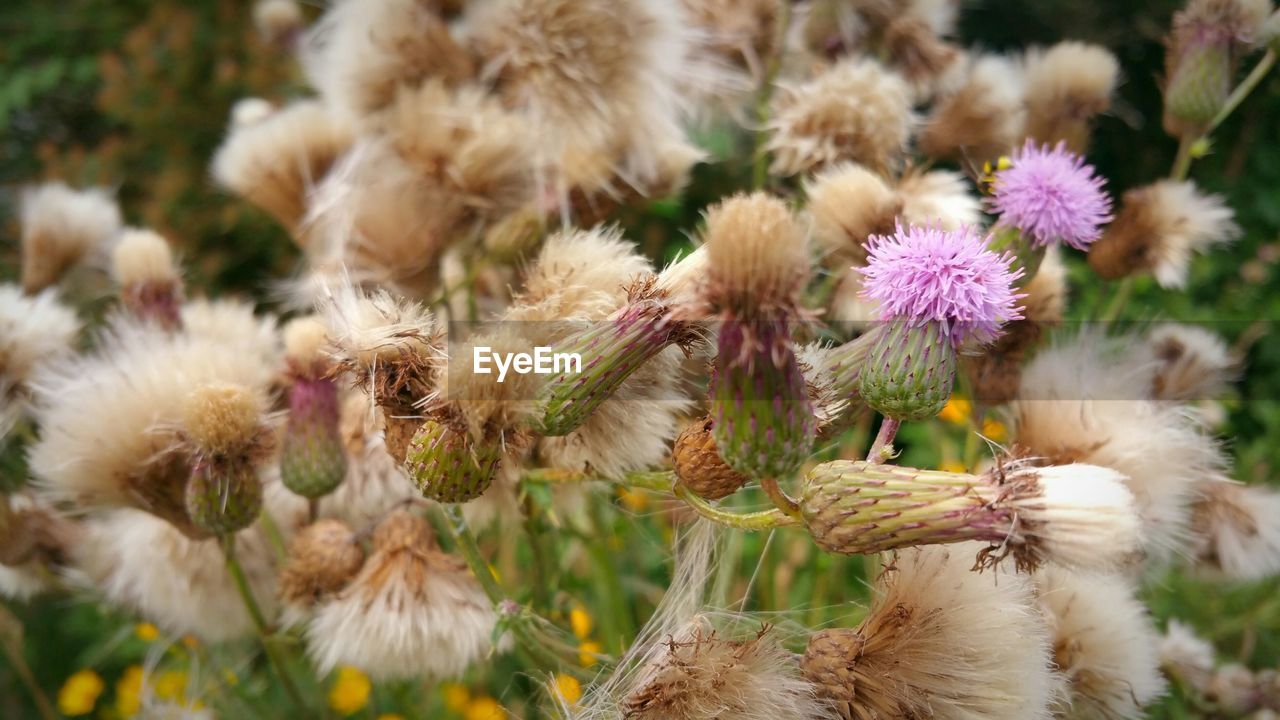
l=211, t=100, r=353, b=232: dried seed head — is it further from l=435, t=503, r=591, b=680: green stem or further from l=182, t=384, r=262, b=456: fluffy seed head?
l=435, t=503, r=591, b=680: green stem

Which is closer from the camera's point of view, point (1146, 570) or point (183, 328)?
point (1146, 570)

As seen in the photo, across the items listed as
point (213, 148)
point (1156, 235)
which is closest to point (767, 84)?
point (1156, 235)

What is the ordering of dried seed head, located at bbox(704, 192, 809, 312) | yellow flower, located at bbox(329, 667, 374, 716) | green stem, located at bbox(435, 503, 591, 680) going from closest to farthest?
dried seed head, located at bbox(704, 192, 809, 312)
green stem, located at bbox(435, 503, 591, 680)
yellow flower, located at bbox(329, 667, 374, 716)

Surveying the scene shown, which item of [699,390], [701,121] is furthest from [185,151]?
[699,390]

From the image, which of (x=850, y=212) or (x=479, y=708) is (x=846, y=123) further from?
(x=479, y=708)

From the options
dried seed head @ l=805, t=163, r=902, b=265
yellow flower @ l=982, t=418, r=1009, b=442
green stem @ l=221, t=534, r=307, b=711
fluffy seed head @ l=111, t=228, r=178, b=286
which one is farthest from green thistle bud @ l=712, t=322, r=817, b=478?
fluffy seed head @ l=111, t=228, r=178, b=286

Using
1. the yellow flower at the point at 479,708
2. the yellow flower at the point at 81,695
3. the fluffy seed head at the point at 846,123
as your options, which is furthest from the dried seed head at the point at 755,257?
the yellow flower at the point at 81,695

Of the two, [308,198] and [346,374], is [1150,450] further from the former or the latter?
[308,198]
